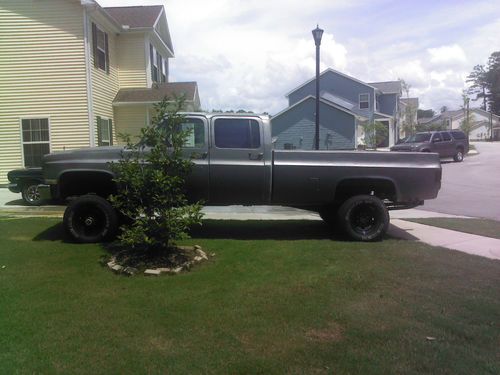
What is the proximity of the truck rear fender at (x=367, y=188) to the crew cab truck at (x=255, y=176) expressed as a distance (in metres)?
0.02

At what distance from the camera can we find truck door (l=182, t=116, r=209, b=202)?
310 inches

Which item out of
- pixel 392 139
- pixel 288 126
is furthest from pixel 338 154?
pixel 392 139

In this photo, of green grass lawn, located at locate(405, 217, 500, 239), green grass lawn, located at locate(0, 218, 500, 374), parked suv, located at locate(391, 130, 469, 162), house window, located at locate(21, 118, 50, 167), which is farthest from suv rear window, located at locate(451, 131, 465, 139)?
green grass lawn, located at locate(0, 218, 500, 374)

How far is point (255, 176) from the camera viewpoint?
7949 mm

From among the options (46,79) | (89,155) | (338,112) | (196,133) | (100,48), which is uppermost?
(100,48)

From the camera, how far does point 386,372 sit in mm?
3680

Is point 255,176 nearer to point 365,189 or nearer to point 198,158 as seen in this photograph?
point 198,158

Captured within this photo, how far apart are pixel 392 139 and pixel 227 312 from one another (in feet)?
147

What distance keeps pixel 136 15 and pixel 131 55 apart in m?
2.16

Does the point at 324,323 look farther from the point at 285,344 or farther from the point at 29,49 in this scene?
the point at 29,49

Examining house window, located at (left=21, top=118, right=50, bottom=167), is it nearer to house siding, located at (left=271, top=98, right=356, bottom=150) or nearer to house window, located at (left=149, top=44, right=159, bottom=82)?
house window, located at (left=149, top=44, right=159, bottom=82)

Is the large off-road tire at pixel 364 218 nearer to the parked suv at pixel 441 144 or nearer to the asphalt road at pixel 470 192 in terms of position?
the asphalt road at pixel 470 192

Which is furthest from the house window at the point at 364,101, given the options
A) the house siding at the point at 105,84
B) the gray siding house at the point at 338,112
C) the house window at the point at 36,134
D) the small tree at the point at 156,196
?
the small tree at the point at 156,196

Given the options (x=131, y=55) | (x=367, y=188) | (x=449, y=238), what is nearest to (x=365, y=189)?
(x=367, y=188)
